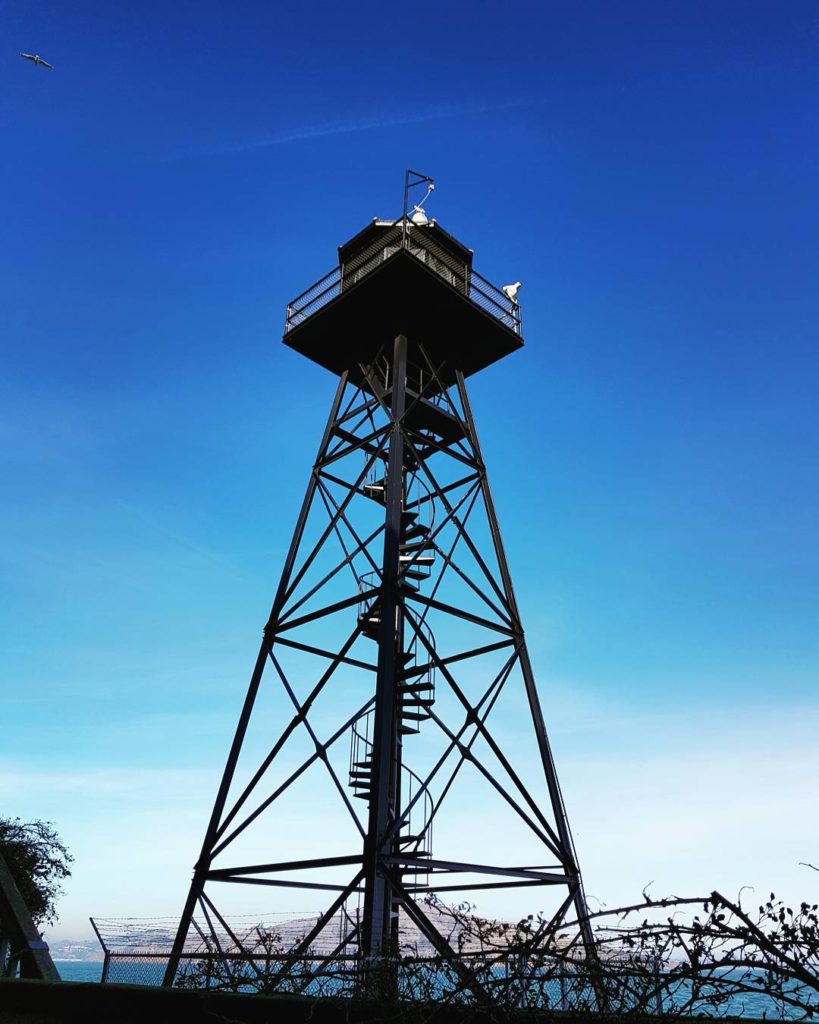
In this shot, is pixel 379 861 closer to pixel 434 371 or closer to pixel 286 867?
pixel 286 867

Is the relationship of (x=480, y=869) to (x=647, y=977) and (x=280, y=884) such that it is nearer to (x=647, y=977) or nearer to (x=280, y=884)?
(x=280, y=884)

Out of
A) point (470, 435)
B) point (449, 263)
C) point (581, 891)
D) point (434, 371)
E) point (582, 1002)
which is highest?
point (449, 263)

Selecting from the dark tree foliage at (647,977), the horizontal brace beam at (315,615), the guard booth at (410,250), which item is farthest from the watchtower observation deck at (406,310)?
the dark tree foliage at (647,977)

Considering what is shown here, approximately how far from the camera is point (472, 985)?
393 centimetres

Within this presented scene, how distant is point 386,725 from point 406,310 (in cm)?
940

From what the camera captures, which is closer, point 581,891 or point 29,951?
point 29,951

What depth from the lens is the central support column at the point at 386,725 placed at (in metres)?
13.0

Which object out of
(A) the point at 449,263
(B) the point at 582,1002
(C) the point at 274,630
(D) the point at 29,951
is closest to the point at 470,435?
(A) the point at 449,263

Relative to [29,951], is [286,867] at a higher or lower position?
higher

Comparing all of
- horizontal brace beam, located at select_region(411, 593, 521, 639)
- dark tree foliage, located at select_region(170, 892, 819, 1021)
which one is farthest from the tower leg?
dark tree foliage, located at select_region(170, 892, 819, 1021)

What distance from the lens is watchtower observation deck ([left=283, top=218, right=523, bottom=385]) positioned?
18969mm

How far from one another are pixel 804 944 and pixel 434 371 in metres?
17.3

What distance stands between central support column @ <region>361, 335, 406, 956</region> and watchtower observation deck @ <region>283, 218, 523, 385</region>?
162 cm

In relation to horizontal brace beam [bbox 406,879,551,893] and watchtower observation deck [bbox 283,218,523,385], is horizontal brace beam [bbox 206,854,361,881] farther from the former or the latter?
watchtower observation deck [bbox 283,218,523,385]
